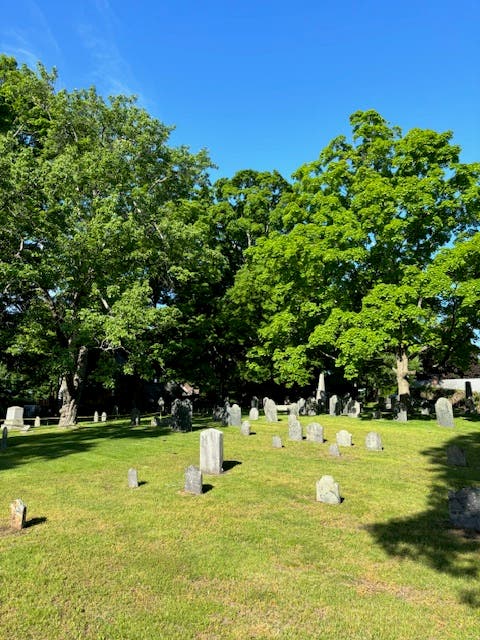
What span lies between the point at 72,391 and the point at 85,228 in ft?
31.4

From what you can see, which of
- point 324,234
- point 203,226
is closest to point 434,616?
point 324,234

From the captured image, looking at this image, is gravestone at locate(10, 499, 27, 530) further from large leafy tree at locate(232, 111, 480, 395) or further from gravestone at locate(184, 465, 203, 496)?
large leafy tree at locate(232, 111, 480, 395)

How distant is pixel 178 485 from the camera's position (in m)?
10.9

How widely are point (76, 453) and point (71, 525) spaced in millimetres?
7938

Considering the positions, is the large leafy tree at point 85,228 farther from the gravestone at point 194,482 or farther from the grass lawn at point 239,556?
the gravestone at point 194,482

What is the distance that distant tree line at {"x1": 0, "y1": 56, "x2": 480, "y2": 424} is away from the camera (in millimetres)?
22484

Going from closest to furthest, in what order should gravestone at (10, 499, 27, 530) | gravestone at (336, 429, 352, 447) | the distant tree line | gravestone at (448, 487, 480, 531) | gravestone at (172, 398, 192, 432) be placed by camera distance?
gravestone at (10, 499, 27, 530)
gravestone at (448, 487, 480, 531)
gravestone at (336, 429, 352, 447)
gravestone at (172, 398, 192, 432)
the distant tree line

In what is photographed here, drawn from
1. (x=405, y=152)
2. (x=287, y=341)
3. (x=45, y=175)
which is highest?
(x=405, y=152)

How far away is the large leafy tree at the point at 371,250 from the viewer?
79.3 ft

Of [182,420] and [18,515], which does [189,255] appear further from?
[18,515]

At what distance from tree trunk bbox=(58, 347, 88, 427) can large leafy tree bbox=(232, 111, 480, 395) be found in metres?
12.0

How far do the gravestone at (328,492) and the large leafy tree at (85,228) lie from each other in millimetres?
13651

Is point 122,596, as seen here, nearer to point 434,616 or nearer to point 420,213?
point 434,616

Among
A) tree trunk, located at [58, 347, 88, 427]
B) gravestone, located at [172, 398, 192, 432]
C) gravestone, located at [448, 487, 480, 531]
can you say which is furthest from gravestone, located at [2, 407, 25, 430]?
gravestone, located at [448, 487, 480, 531]
